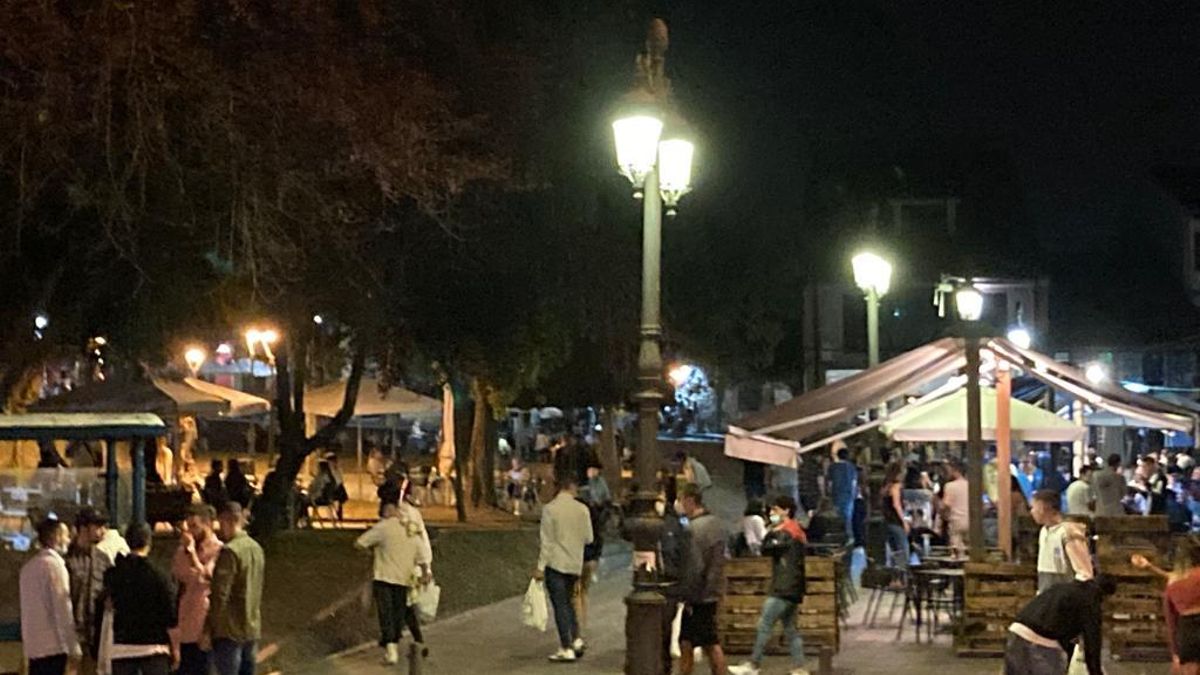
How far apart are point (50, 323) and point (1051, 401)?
51.2 feet

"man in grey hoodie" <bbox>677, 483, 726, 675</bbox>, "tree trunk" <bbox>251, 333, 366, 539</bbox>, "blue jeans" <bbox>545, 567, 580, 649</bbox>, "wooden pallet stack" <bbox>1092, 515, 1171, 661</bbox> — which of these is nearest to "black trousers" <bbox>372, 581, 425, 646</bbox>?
"blue jeans" <bbox>545, 567, 580, 649</bbox>

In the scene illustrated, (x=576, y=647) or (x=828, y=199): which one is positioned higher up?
(x=828, y=199)

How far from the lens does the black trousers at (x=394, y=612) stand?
14578 mm

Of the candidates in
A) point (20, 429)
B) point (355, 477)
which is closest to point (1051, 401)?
point (20, 429)

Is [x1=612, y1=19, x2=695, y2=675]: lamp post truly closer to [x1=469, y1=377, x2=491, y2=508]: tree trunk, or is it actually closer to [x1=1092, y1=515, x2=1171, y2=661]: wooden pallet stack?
[x1=1092, y1=515, x2=1171, y2=661]: wooden pallet stack

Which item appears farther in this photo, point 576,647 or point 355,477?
point 355,477

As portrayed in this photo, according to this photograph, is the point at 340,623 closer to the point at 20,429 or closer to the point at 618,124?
the point at 20,429

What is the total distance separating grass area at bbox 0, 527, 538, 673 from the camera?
15.4 m

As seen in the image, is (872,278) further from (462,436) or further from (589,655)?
(462,436)

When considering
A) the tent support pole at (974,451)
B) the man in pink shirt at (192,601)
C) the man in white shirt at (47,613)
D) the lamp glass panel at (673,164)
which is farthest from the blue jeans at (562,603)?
the man in white shirt at (47,613)

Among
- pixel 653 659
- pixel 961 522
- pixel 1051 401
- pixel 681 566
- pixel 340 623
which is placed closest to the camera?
pixel 653 659

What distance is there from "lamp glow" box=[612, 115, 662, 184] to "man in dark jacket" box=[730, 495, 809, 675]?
3413mm

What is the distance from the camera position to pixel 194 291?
59.1 feet

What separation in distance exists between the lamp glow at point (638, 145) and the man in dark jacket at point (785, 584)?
3413mm
